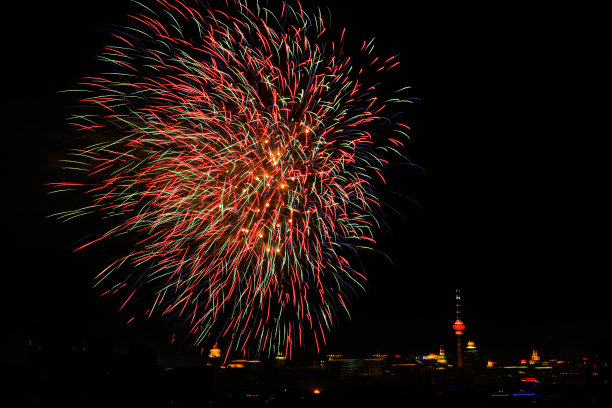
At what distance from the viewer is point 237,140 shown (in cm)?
2188

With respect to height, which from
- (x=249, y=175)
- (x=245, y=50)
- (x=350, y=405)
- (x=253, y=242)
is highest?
(x=245, y=50)

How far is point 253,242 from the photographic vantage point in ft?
72.4

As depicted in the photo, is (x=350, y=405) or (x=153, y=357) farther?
(x=350, y=405)

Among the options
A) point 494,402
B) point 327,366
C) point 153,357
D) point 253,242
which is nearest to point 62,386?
point 153,357

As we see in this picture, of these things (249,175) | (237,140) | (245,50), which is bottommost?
(249,175)

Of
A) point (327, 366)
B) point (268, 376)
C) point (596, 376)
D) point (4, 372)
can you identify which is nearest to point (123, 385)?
point (4, 372)

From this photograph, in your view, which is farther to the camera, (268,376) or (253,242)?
(268,376)

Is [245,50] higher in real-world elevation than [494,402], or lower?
higher

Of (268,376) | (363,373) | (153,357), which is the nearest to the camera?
(153,357)

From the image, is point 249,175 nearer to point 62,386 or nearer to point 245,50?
point 245,50

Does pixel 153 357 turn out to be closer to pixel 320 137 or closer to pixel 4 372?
pixel 4 372

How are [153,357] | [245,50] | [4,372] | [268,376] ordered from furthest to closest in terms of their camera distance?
[268,376]
[153,357]
[4,372]
[245,50]

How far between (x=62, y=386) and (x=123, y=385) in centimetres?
665

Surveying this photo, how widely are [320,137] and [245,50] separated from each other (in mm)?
4471
